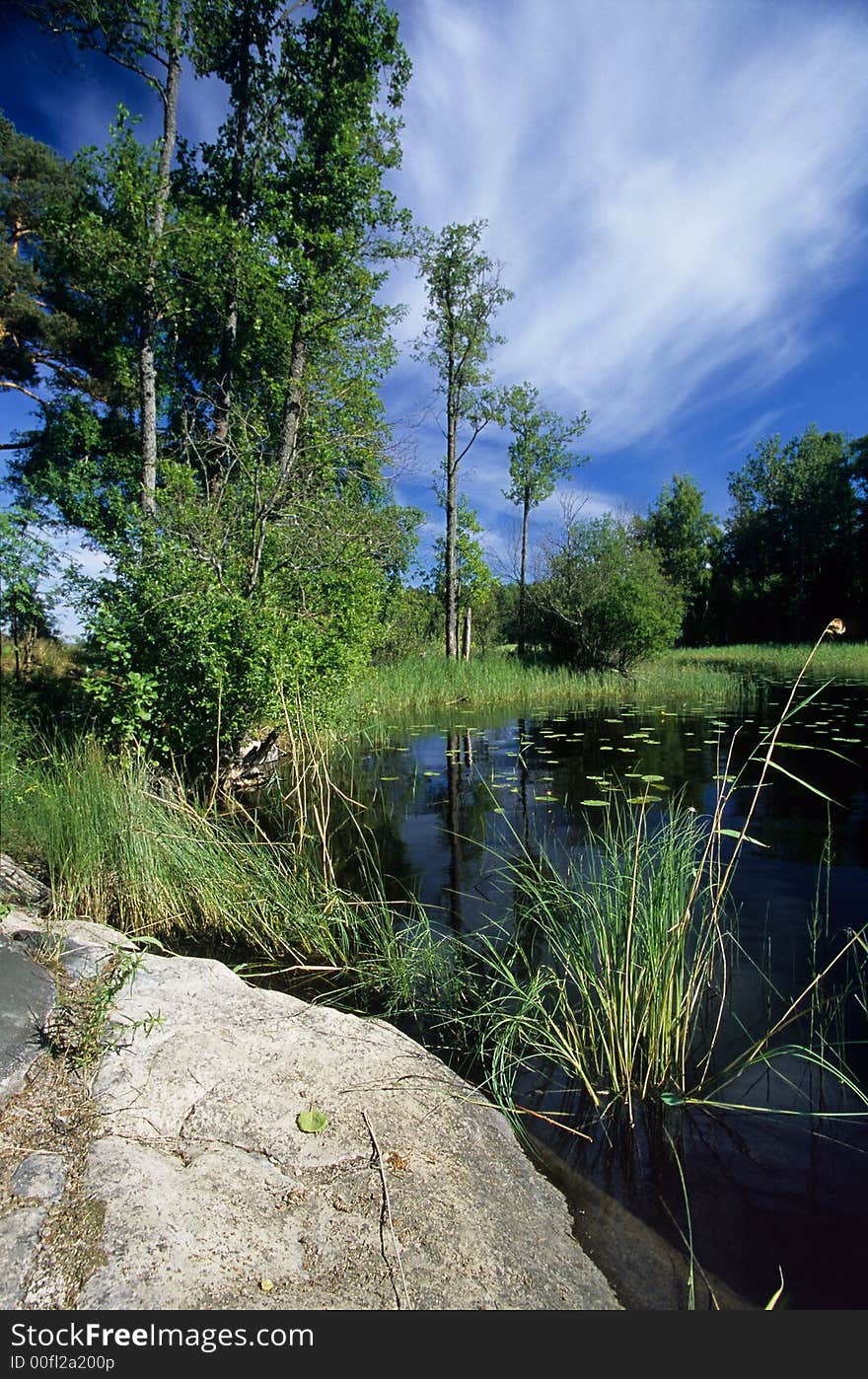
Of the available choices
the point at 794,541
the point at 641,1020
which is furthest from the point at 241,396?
the point at 794,541

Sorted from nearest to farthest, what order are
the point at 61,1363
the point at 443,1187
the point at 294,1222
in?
the point at 61,1363 < the point at 294,1222 < the point at 443,1187

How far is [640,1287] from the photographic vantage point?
5.81 feet

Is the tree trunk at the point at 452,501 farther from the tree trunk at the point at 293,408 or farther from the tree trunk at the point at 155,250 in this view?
the tree trunk at the point at 155,250

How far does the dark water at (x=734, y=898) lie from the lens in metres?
2.02

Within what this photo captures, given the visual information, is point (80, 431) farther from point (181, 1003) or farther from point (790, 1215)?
point (790, 1215)

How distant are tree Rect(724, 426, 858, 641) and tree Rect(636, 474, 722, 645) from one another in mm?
1846

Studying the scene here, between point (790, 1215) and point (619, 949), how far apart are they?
112cm

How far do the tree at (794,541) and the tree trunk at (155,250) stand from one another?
143ft

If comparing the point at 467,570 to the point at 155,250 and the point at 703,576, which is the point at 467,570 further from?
the point at 703,576

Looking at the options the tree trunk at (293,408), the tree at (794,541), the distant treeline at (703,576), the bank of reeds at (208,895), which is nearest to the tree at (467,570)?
the distant treeline at (703,576)

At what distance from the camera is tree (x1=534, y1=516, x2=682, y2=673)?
22281 mm

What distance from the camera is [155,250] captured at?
1030 centimetres

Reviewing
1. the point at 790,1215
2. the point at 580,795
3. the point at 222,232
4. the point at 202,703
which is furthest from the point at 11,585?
the point at 222,232

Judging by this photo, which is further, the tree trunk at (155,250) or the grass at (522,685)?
the grass at (522,685)
